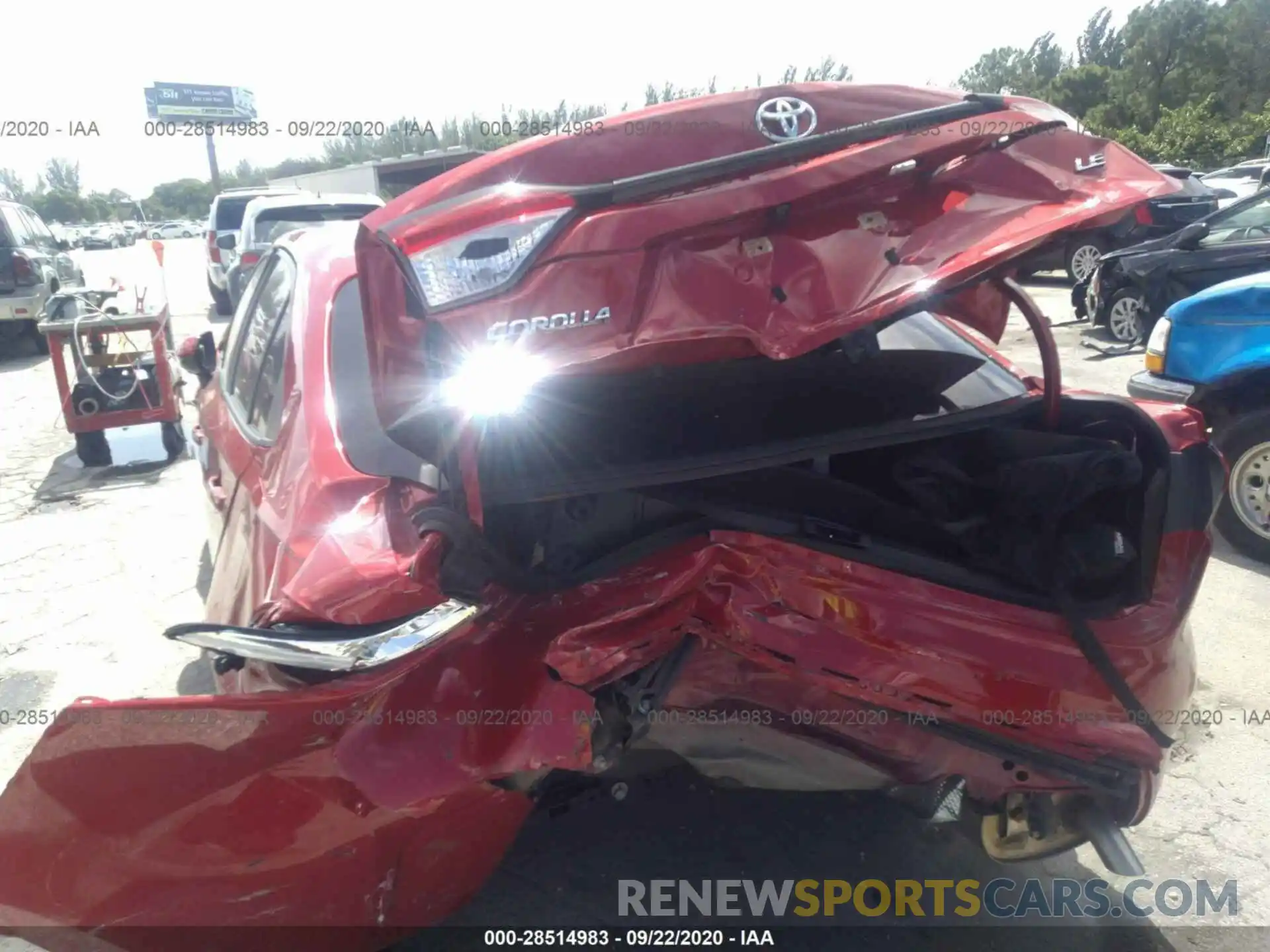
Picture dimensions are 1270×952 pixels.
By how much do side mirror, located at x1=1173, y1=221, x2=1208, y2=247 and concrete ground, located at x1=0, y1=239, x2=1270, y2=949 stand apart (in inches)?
145

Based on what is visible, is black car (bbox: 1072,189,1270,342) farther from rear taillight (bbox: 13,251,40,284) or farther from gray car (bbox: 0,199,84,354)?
rear taillight (bbox: 13,251,40,284)

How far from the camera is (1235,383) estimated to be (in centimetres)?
488

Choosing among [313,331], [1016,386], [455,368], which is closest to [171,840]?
[455,368]

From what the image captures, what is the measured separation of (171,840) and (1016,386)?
8.30ft

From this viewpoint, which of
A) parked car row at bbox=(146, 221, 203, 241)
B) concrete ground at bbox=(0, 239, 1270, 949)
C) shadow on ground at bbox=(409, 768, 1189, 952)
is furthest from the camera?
parked car row at bbox=(146, 221, 203, 241)

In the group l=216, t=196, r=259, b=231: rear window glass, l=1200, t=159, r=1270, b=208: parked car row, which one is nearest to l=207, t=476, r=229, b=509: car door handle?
l=216, t=196, r=259, b=231: rear window glass

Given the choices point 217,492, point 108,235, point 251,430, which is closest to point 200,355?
point 217,492

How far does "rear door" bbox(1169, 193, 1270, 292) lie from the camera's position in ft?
25.2

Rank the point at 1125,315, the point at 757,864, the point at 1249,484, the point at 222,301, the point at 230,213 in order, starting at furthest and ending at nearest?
the point at 230,213, the point at 222,301, the point at 1125,315, the point at 1249,484, the point at 757,864

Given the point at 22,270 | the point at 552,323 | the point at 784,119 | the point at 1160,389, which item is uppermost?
the point at 784,119

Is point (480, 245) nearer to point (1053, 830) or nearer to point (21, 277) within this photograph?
point (1053, 830)

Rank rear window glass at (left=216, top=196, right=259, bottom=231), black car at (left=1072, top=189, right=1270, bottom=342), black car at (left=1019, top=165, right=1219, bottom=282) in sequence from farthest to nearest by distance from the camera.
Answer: rear window glass at (left=216, top=196, right=259, bottom=231)
black car at (left=1072, top=189, right=1270, bottom=342)
black car at (left=1019, top=165, right=1219, bottom=282)

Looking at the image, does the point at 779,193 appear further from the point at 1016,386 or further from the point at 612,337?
the point at 1016,386

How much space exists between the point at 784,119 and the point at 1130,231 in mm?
783
